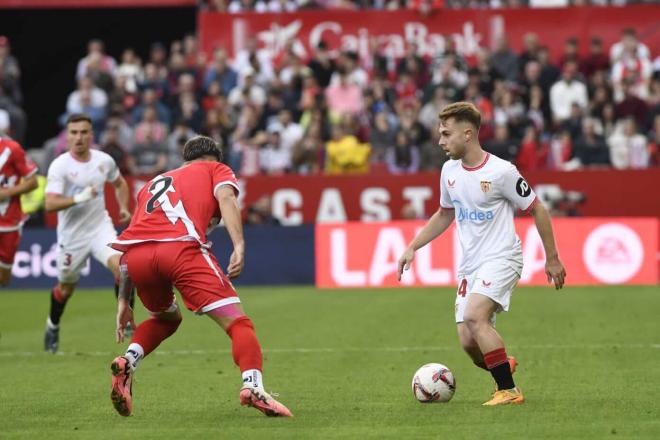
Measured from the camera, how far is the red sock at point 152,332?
31.7 ft

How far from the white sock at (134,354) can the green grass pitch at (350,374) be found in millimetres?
398

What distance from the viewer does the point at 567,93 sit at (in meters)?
27.5

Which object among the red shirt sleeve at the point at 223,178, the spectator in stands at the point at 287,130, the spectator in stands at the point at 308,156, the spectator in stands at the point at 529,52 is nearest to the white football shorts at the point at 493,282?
the red shirt sleeve at the point at 223,178

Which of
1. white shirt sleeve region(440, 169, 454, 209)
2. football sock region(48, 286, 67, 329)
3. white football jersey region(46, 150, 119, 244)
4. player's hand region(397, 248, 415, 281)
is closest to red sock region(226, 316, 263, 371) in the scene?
player's hand region(397, 248, 415, 281)

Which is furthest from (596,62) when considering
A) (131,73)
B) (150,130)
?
(131,73)

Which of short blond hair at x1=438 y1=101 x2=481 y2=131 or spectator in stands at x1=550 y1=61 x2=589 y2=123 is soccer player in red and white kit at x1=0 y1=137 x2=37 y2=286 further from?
spectator in stands at x1=550 y1=61 x2=589 y2=123

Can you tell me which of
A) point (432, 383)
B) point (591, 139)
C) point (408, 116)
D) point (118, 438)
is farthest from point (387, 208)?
point (118, 438)

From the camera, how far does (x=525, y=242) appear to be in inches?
933

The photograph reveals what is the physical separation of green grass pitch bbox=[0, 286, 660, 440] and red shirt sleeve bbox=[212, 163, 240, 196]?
5.12 ft

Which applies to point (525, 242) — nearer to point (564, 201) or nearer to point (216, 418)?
point (564, 201)

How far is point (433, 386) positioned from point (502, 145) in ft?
52.7

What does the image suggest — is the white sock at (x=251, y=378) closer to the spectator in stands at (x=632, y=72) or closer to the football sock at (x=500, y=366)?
the football sock at (x=500, y=366)

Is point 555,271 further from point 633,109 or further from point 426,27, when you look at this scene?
point 426,27

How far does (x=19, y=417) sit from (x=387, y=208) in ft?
53.7
